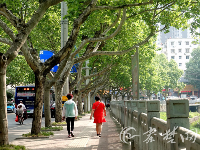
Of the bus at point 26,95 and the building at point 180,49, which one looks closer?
the bus at point 26,95

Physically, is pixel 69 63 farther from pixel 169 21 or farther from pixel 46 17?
pixel 169 21

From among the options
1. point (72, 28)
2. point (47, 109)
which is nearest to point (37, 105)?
point (47, 109)

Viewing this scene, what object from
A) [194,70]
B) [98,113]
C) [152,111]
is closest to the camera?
[152,111]

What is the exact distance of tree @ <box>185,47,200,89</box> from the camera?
293ft

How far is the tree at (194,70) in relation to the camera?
8925 cm

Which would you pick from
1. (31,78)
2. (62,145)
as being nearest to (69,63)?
(62,145)

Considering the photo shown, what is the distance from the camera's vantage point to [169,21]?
19953 millimetres

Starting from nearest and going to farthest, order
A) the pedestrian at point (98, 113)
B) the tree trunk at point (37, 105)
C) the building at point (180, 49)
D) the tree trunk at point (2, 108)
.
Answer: the tree trunk at point (2, 108) → the pedestrian at point (98, 113) → the tree trunk at point (37, 105) → the building at point (180, 49)

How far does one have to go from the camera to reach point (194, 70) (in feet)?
294

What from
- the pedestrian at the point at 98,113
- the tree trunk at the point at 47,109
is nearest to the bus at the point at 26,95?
the tree trunk at the point at 47,109

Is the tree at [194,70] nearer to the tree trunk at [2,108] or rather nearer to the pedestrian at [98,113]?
the pedestrian at [98,113]

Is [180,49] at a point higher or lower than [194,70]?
higher

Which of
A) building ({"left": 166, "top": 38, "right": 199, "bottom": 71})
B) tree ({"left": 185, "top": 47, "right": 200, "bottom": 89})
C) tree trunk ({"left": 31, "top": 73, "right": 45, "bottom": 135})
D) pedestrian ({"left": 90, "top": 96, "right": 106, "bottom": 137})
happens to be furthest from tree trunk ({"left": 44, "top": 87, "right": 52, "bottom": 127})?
building ({"left": 166, "top": 38, "right": 199, "bottom": 71})

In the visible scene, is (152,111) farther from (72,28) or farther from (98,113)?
(72,28)
